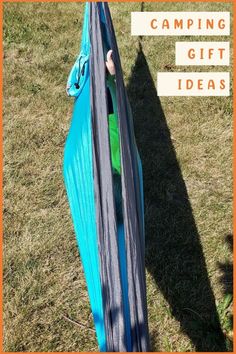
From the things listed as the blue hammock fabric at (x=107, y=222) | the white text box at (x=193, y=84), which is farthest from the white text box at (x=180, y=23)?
the blue hammock fabric at (x=107, y=222)

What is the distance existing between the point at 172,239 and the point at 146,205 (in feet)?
2.13

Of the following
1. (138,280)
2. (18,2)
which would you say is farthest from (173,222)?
(18,2)

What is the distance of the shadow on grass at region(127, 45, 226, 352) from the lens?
4.55 metres

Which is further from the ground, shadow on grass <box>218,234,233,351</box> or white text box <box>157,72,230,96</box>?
white text box <box>157,72,230,96</box>

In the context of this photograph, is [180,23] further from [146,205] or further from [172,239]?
[172,239]

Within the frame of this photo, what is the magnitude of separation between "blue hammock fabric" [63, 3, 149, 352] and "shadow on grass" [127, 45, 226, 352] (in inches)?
55.3

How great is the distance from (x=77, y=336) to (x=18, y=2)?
325 inches

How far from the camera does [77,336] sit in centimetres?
443

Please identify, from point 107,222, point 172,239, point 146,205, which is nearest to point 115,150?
point 107,222

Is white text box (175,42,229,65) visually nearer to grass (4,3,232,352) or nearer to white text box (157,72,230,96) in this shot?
grass (4,3,232,352)

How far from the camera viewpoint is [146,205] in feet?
19.0

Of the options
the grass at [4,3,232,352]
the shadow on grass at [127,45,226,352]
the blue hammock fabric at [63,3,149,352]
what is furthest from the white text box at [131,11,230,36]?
the blue hammock fabric at [63,3,149,352]

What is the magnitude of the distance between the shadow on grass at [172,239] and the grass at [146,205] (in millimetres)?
12

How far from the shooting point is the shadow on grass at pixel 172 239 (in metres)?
4.55
